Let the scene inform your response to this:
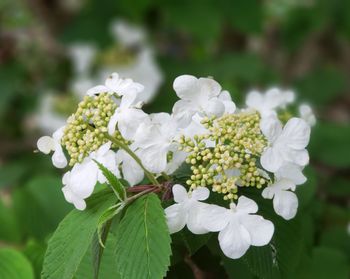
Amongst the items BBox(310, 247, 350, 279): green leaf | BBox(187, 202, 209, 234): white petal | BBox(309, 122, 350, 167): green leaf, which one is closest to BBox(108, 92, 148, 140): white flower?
BBox(187, 202, 209, 234): white petal

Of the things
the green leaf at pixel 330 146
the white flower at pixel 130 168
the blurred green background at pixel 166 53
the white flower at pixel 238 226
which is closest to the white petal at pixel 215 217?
the white flower at pixel 238 226

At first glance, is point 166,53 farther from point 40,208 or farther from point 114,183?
point 114,183

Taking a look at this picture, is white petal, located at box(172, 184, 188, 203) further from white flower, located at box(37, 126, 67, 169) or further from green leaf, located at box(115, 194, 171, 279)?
white flower, located at box(37, 126, 67, 169)

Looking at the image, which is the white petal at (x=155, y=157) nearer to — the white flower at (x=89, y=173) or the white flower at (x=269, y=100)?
the white flower at (x=89, y=173)

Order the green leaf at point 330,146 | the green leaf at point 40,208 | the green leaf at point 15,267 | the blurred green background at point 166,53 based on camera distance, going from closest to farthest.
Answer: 1. the green leaf at point 15,267
2. the green leaf at point 40,208
3. the green leaf at point 330,146
4. the blurred green background at point 166,53

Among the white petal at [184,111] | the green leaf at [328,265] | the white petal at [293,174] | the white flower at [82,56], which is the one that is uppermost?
the white flower at [82,56]

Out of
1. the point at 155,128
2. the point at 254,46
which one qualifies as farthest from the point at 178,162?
the point at 254,46

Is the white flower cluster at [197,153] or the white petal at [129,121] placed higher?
the white petal at [129,121]

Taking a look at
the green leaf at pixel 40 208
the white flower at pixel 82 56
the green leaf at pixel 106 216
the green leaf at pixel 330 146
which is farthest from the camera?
the white flower at pixel 82 56
